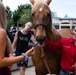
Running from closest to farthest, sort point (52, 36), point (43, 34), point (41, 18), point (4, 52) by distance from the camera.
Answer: point (4, 52) < point (43, 34) < point (41, 18) < point (52, 36)

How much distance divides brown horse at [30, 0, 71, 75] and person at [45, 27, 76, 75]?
8.9 inches

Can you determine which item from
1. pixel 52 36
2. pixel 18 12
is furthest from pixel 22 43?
pixel 18 12

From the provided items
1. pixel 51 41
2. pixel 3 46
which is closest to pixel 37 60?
pixel 51 41

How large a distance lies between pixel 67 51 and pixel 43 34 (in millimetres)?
652

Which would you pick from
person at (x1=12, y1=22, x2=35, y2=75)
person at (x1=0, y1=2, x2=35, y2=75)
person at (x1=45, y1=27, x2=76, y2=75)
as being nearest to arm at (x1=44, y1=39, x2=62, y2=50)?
person at (x1=45, y1=27, x2=76, y2=75)

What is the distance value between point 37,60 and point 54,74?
503mm

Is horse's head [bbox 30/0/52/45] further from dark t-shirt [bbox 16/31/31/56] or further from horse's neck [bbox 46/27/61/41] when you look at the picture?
dark t-shirt [bbox 16/31/31/56]

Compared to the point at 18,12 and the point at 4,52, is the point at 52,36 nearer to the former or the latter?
the point at 4,52

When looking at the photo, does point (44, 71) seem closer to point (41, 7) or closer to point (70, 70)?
point (70, 70)

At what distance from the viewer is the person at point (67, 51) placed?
4484 mm

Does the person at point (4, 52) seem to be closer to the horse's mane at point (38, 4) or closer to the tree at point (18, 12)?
the horse's mane at point (38, 4)

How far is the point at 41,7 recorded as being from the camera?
14.5 feet

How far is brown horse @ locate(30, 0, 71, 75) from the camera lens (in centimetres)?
423

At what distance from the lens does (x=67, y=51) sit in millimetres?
4551
